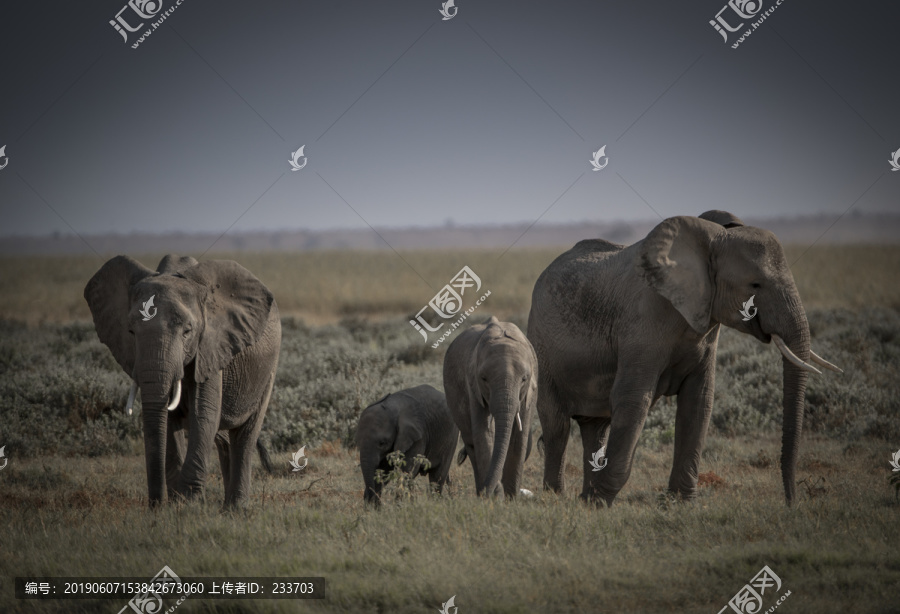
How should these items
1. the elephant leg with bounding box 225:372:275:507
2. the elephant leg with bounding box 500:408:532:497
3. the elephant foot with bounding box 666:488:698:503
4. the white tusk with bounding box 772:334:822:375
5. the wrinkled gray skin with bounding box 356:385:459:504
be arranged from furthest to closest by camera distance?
the wrinkled gray skin with bounding box 356:385:459:504 < the elephant leg with bounding box 500:408:532:497 < the elephant leg with bounding box 225:372:275:507 < the elephant foot with bounding box 666:488:698:503 < the white tusk with bounding box 772:334:822:375

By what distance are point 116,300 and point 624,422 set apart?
493 centimetres

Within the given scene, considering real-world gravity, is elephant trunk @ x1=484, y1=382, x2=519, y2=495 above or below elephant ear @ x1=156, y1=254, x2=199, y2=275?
above

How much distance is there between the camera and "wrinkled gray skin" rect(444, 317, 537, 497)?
8547 millimetres

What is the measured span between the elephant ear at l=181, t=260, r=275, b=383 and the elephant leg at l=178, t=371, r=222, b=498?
7.1 inches

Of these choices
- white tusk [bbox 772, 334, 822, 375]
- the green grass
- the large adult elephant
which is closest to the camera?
the green grass

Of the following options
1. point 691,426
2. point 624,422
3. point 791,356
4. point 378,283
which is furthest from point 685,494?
point 378,283

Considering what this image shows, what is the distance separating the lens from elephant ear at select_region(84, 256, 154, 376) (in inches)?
329

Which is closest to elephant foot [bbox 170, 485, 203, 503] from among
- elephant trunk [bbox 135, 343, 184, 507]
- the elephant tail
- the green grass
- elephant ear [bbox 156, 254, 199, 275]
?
the green grass

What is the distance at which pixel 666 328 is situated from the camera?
841cm

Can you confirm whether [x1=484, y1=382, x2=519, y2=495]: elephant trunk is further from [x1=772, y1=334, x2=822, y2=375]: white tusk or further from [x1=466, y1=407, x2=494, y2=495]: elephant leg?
[x1=772, y1=334, x2=822, y2=375]: white tusk

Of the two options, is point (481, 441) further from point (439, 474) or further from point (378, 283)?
point (378, 283)

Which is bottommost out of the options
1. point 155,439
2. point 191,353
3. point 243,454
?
point 243,454

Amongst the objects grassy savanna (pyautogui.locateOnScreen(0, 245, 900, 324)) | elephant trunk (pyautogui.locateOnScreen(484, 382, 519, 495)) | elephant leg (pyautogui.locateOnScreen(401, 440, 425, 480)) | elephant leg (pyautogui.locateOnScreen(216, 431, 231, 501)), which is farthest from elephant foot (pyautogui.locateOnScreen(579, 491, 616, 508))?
grassy savanna (pyautogui.locateOnScreen(0, 245, 900, 324))

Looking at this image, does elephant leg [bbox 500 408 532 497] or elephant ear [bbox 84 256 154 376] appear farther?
elephant leg [bbox 500 408 532 497]
